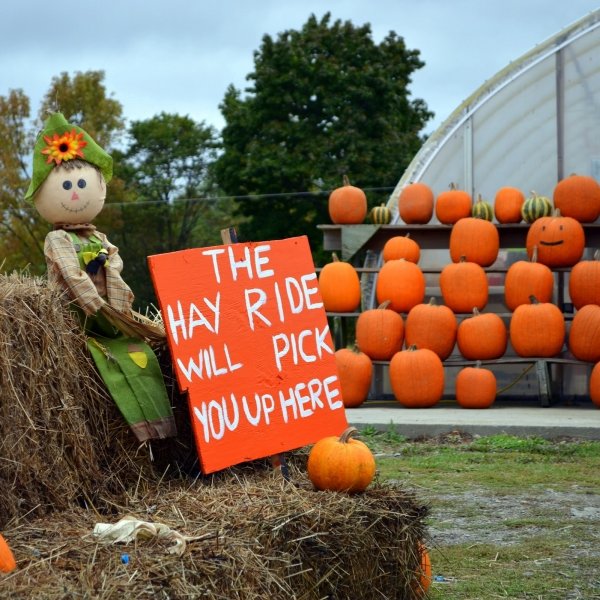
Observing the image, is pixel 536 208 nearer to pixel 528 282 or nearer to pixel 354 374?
pixel 528 282

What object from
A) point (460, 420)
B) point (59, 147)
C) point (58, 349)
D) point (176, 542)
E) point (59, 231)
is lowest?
point (460, 420)

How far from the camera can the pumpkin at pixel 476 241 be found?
1122 cm

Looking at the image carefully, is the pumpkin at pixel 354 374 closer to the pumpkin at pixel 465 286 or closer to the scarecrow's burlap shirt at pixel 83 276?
the pumpkin at pixel 465 286

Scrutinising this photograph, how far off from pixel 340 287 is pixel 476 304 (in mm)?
1387

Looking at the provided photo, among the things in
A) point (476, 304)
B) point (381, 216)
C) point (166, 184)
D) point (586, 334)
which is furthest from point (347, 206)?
point (166, 184)

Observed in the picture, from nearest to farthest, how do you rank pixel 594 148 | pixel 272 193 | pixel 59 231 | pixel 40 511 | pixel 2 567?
pixel 2 567, pixel 40 511, pixel 59 231, pixel 594 148, pixel 272 193

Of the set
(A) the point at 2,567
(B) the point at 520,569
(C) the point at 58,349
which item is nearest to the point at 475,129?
(B) the point at 520,569

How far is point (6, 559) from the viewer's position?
11.0ft

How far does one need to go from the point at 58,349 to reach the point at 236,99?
30.2 metres

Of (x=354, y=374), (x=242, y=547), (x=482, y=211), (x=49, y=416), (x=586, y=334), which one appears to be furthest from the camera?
(x=482, y=211)

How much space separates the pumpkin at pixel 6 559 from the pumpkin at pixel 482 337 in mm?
7843

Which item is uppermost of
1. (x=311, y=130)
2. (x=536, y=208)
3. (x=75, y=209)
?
(x=311, y=130)

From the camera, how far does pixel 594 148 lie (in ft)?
39.6

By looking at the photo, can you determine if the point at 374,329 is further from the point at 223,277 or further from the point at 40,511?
the point at 40,511
